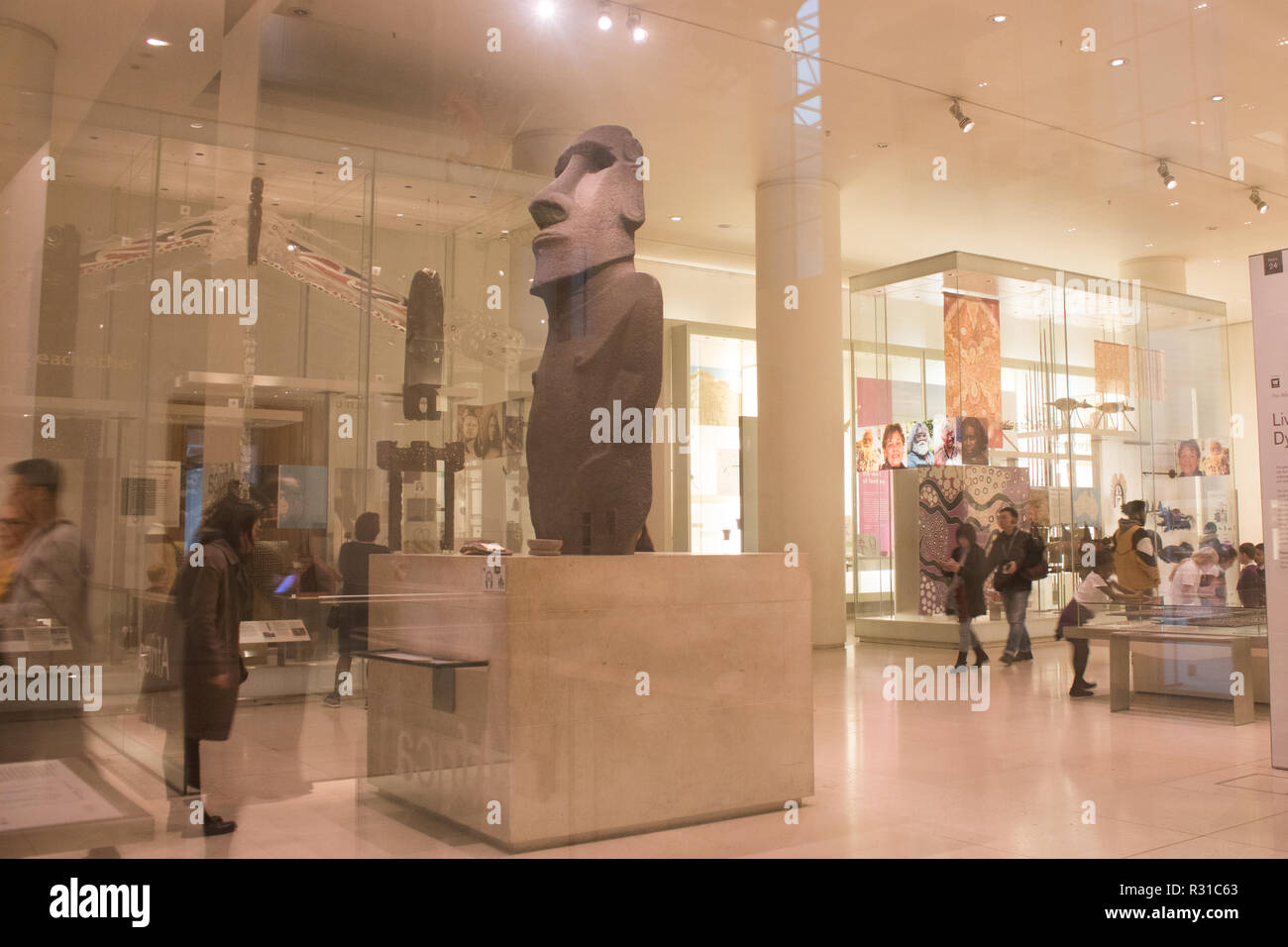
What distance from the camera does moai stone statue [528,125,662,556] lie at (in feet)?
17.0

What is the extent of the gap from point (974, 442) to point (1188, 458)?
9.52 feet

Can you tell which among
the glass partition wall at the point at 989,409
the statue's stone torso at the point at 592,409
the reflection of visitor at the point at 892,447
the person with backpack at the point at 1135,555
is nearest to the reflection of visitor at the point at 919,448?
the glass partition wall at the point at 989,409

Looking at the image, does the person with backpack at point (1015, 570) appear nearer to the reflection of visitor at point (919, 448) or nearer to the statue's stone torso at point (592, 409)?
the reflection of visitor at point (919, 448)

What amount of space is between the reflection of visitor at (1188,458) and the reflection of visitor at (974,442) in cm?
271

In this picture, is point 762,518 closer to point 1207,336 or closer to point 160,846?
point 1207,336

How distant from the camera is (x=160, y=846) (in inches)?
180

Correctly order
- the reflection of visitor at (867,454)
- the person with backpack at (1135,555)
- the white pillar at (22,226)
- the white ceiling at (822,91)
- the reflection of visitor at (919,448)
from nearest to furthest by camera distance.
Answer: the white pillar at (22,226)
the white ceiling at (822,91)
the person with backpack at (1135,555)
the reflection of visitor at (919,448)
the reflection of visitor at (867,454)

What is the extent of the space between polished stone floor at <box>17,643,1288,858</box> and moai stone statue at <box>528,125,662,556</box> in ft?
4.79

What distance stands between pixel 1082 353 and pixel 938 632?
3409mm

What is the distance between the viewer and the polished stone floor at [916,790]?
4.55 meters

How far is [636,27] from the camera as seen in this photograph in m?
8.74

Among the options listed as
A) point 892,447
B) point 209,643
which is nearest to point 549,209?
point 209,643

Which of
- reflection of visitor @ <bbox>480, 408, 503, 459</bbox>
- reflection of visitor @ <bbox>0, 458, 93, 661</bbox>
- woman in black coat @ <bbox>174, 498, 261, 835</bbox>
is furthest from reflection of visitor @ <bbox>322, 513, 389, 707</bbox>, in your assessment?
woman in black coat @ <bbox>174, 498, 261, 835</bbox>

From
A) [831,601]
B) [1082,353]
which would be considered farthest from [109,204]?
[1082,353]
